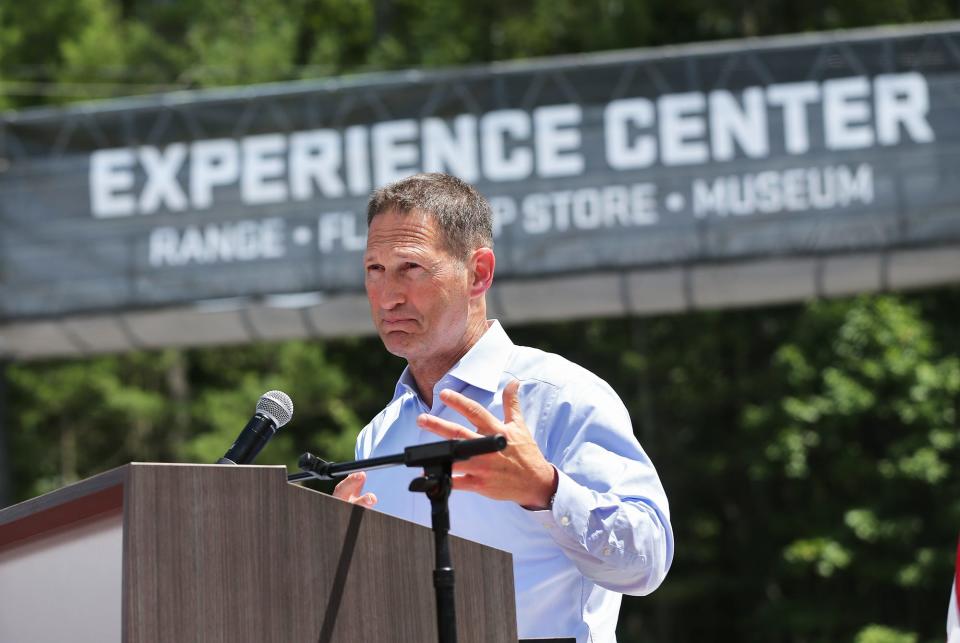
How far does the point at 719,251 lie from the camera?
7699 millimetres

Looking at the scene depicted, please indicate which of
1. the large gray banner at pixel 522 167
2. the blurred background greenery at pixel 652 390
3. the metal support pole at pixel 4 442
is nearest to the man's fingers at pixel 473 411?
the large gray banner at pixel 522 167

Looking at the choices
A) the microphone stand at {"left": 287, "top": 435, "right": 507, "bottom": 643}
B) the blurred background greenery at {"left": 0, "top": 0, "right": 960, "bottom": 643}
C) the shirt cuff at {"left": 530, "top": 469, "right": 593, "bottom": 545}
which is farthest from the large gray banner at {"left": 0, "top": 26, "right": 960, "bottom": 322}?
the blurred background greenery at {"left": 0, "top": 0, "right": 960, "bottom": 643}

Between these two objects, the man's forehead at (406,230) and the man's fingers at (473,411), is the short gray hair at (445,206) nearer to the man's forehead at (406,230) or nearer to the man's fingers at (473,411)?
the man's forehead at (406,230)

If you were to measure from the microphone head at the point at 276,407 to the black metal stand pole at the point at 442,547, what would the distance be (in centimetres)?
54

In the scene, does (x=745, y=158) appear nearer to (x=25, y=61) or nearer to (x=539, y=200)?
(x=539, y=200)

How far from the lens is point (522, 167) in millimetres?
7922

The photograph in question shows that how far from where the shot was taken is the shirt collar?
2.27 m

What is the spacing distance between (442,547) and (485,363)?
26.7 inches

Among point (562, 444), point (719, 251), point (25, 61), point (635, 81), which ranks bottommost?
point (562, 444)

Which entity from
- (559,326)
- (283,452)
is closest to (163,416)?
(283,452)

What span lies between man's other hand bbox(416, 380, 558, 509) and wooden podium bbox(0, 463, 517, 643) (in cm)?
11

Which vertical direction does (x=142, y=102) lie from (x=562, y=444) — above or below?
above

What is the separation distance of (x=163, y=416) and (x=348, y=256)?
11.3 m

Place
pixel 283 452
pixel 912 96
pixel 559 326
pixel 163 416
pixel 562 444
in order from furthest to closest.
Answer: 1. pixel 559 326
2. pixel 163 416
3. pixel 283 452
4. pixel 912 96
5. pixel 562 444
